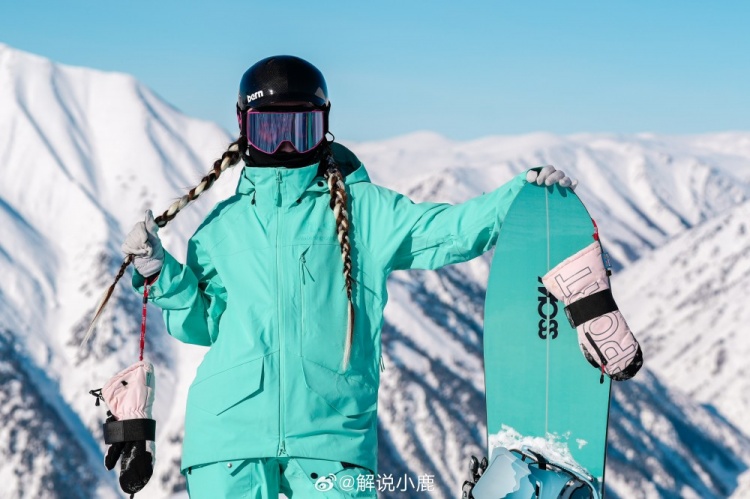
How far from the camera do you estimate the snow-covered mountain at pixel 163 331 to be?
90.1 m

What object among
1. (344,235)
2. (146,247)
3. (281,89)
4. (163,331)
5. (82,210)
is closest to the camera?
(146,247)

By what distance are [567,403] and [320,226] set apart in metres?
1.74

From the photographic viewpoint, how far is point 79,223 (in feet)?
413

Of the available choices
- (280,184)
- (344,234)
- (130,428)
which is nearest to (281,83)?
(280,184)

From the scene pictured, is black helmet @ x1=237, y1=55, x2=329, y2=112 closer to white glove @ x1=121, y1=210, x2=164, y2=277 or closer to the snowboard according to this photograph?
white glove @ x1=121, y1=210, x2=164, y2=277

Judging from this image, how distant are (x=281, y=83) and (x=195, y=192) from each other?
0.65 m

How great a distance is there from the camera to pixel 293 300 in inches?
184

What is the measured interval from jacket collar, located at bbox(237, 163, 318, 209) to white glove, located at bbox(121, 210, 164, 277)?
50cm

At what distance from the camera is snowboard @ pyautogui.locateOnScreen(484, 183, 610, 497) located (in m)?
5.49

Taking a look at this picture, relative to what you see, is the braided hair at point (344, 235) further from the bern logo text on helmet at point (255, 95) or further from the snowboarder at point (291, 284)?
the bern logo text on helmet at point (255, 95)

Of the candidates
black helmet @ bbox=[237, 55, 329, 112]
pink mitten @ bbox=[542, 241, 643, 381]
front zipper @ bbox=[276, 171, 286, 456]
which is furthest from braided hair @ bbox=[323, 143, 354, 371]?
pink mitten @ bbox=[542, 241, 643, 381]

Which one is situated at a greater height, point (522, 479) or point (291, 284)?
point (291, 284)

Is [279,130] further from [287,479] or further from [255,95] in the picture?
[287,479]

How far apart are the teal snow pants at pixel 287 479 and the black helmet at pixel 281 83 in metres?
1.64
